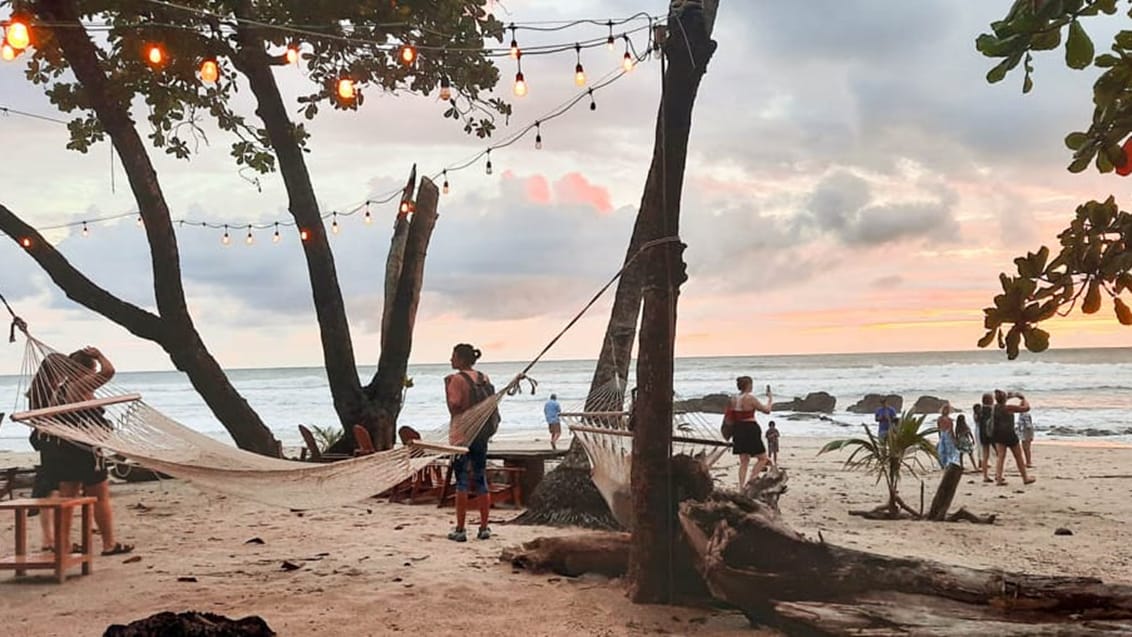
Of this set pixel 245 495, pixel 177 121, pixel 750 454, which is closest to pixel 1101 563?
pixel 750 454

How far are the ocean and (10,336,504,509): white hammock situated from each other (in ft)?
39.0

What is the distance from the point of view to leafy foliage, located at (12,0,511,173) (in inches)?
241

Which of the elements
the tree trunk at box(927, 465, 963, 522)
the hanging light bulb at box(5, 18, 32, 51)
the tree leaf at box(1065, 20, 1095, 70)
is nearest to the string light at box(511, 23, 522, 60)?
the hanging light bulb at box(5, 18, 32, 51)

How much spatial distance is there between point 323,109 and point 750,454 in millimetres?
4650

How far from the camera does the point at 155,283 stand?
6609mm

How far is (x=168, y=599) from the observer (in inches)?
133

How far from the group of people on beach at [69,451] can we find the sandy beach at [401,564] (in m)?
0.31

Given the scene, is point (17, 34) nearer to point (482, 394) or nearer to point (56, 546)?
point (56, 546)

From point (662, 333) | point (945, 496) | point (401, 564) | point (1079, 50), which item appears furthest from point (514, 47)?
point (1079, 50)

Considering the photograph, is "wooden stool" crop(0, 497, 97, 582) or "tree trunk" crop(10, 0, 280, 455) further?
"tree trunk" crop(10, 0, 280, 455)

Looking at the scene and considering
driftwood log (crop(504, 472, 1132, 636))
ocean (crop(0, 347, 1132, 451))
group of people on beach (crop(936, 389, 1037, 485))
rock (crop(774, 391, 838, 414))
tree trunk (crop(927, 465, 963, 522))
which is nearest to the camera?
driftwood log (crop(504, 472, 1132, 636))

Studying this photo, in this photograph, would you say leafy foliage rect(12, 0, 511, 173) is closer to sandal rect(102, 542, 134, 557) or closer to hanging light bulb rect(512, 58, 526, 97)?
hanging light bulb rect(512, 58, 526, 97)

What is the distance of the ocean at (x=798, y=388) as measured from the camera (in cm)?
1997

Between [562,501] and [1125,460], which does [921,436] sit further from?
[1125,460]
